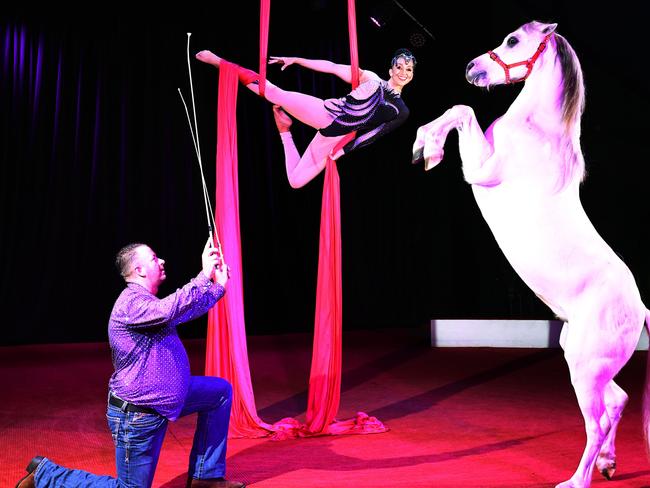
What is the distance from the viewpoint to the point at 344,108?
473cm

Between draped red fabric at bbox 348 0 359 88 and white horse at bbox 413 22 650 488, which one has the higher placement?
draped red fabric at bbox 348 0 359 88

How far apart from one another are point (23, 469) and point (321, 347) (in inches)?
73.5

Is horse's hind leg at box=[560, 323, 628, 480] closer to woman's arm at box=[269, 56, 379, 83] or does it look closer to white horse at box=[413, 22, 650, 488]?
white horse at box=[413, 22, 650, 488]

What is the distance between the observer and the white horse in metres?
3.12

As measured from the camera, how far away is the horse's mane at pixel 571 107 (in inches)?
131

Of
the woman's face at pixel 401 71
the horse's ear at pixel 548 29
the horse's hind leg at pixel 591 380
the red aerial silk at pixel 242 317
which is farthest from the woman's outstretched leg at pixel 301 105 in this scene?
the horse's hind leg at pixel 591 380

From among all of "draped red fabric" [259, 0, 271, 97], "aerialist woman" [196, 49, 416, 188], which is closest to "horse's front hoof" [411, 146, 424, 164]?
"aerialist woman" [196, 49, 416, 188]

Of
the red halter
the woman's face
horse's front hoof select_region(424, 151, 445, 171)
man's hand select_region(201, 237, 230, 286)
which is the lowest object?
man's hand select_region(201, 237, 230, 286)

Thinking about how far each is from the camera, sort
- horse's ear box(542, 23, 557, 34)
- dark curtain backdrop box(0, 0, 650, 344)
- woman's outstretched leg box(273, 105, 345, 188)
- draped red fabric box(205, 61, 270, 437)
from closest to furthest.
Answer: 1. horse's ear box(542, 23, 557, 34)
2. draped red fabric box(205, 61, 270, 437)
3. woman's outstretched leg box(273, 105, 345, 188)
4. dark curtain backdrop box(0, 0, 650, 344)

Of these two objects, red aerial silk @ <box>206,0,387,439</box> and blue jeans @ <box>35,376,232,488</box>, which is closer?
blue jeans @ <box>35,376,232,488</box>

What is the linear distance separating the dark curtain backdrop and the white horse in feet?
15.0

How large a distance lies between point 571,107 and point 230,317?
2317 mm

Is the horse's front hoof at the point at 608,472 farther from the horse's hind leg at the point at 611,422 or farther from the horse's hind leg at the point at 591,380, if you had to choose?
the horse's hind leg at the point at 591,380

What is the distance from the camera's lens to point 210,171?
344 inches
